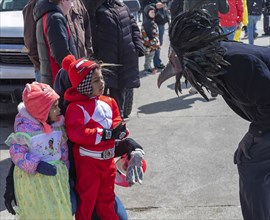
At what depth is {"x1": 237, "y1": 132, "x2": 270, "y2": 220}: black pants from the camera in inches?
128

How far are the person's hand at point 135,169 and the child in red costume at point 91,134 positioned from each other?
0.35 feet

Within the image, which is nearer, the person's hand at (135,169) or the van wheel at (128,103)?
the person's hand at (135,169)

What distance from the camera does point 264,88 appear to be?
→ 296 centimetres

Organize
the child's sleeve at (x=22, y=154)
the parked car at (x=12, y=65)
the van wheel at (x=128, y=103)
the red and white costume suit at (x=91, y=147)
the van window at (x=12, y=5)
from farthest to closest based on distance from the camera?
the van window at (x=12, y=5) < the van wheel at (x=128, y=103) < the parked car at (x=12, y=65) < the red and white costume suit at (x=91, y=147) < the child's sleeve at (x=22, y=154)

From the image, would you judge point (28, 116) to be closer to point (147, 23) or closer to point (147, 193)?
point (147, 193)

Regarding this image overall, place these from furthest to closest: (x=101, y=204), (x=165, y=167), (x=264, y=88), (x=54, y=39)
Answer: (x=165, y=167), (x=54, y=39), (x=101, y=204), (x=264, y=88)

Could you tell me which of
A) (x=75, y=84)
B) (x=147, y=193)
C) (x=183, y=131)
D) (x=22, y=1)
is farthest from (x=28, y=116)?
(x=22, y=1)

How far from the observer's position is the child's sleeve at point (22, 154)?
3066mm

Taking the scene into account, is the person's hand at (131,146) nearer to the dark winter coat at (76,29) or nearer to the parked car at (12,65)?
the dark winter coat at (76,29)

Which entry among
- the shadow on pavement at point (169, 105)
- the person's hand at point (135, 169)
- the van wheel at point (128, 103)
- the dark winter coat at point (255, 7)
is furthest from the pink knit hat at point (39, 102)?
the dark winter coat at point (255, 7)

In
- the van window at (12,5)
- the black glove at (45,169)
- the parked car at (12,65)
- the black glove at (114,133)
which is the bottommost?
the parked car at (12,65)

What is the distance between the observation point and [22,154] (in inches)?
121

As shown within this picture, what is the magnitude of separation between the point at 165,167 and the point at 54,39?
5.53ft

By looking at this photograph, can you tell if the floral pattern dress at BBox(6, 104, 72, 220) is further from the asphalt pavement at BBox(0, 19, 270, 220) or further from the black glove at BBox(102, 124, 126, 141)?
the asphalt pavement at BBox(0, 19, 270, 220)
